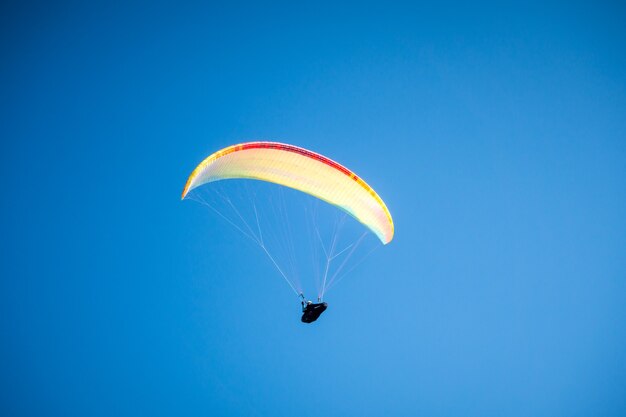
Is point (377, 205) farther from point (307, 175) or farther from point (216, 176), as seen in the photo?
point (216, 176)

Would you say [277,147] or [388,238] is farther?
[388,238]

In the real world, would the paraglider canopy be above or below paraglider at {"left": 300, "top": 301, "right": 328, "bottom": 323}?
above

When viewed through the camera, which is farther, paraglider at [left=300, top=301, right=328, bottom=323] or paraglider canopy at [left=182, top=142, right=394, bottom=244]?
paraglider at [left=300, top=301, right=328, bottom=323]

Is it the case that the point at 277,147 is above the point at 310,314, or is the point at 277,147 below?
above

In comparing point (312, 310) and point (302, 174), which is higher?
point (302, 174)

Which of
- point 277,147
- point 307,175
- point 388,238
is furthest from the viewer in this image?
point 388,238

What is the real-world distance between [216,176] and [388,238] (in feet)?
16.5

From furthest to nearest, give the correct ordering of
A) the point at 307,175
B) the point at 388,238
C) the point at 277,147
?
the point at 388,238, the point at 307,175, the point at 277,147

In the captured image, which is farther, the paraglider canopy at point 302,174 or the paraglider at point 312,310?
the paraglider at point 312,310

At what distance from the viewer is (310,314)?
13836 mm

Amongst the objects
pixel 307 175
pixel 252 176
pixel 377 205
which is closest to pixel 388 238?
pixel 377 205

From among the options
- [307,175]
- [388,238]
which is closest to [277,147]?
[307,175]

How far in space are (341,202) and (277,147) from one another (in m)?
2.56

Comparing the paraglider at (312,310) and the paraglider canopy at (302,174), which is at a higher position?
the paraglider canopy at (302,174)
